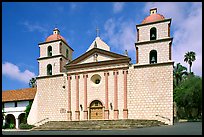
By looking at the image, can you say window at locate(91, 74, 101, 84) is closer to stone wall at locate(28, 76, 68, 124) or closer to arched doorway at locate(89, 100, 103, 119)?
arched doorway at locate(89, 100, 103, 119)

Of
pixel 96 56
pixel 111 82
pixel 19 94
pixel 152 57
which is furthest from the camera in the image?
pixel 19 94

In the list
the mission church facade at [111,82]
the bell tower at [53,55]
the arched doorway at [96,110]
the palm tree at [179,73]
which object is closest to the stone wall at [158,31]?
the mission church facade at [111,82]

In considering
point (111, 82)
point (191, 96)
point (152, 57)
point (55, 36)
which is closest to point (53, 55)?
point (55, 36)

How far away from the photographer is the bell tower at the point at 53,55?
29641 mm

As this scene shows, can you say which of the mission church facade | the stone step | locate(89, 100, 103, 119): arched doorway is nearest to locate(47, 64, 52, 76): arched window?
the mission church facade

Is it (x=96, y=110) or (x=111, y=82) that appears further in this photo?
(x=96, y=110)

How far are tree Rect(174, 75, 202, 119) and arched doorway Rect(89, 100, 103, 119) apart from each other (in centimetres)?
1063

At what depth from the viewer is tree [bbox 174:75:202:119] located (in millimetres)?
26389

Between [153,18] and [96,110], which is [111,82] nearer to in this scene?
[96,110]

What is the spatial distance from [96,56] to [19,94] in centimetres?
1433

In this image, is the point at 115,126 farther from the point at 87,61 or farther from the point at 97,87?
the point at 87,61

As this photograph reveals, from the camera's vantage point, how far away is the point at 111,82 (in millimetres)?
26203

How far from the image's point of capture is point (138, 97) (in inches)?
974

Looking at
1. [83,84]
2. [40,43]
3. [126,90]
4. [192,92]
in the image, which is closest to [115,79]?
[126,90]
